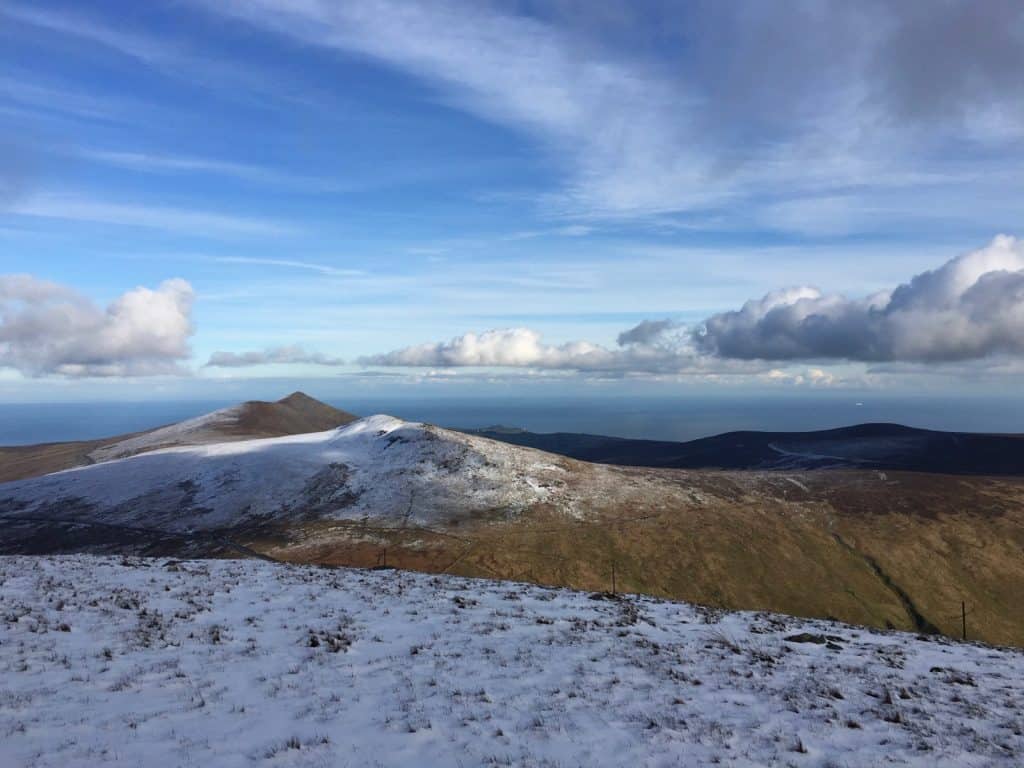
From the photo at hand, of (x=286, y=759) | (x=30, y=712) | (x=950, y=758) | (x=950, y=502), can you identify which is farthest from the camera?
(x=950, y=502)

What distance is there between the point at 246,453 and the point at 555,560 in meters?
59.9

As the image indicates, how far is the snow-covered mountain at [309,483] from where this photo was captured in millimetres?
71812

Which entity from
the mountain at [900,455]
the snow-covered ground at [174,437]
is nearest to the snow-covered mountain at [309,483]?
the snow-covered ground at [174,437]

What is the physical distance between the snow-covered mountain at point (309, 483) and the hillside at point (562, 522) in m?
0.34

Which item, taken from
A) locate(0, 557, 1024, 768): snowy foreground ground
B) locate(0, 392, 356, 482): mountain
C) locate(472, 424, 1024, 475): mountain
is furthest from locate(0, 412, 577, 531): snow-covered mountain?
locate(472, 424, 1024, 475): mountain

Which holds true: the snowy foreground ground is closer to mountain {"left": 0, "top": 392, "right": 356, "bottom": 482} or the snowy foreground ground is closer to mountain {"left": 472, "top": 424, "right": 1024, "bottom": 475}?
mountain {"left": 0, "top": 392, "right": 356, "bottom": 482}

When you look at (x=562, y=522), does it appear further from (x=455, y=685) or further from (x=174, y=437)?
(x=174, y=437)

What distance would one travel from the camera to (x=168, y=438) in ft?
459

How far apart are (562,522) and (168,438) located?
114678mm

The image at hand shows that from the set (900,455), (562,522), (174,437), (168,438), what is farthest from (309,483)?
(900,455)

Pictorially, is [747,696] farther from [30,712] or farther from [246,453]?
[246,453]

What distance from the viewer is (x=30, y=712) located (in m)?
12.6

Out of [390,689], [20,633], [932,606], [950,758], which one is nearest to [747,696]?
[950,758]

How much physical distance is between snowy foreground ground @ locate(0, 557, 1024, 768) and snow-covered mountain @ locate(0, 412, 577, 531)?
47972 mm
